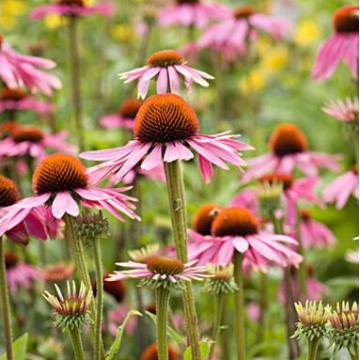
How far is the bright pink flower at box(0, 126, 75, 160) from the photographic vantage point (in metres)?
1.77

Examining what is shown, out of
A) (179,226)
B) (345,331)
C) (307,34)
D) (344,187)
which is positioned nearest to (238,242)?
(179,226)

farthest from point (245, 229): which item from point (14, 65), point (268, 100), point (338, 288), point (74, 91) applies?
point (268, 100)

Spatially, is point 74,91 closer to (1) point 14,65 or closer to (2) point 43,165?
(1) point 14,65

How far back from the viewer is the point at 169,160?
102 centimetres

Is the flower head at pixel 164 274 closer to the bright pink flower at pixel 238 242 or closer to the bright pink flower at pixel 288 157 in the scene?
the bright pink flower at pixel 238 242

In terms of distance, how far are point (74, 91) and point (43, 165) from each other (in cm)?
94

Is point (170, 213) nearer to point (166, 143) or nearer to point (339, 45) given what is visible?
point (166, 143)

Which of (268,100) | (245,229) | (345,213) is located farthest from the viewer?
(268,100)

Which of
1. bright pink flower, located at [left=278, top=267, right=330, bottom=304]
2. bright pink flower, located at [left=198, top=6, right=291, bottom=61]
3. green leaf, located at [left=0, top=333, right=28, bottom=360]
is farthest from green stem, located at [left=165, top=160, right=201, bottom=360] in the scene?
bright pink flower, located at [left=198, top=6, right=291, bottom=61]

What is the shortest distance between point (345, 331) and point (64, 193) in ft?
1.22

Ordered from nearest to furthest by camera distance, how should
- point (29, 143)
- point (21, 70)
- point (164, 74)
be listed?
point (164, 74)
point (21, 70)
point (29, 143)

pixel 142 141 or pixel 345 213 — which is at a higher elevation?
pixel 142 141

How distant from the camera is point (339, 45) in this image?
68.2 inches

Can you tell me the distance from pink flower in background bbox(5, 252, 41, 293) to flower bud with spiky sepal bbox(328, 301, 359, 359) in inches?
31.7
